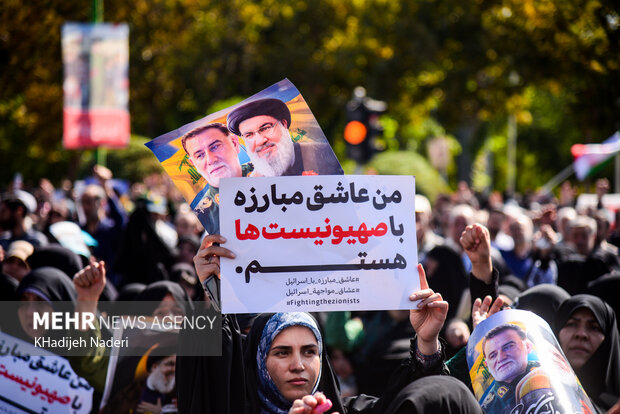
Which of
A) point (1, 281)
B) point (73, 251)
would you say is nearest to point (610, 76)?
point (73, 251)

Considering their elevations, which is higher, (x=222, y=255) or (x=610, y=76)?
(x=610, y=76)

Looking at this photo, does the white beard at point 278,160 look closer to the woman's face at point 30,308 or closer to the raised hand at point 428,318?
the raised hand at point 428,318

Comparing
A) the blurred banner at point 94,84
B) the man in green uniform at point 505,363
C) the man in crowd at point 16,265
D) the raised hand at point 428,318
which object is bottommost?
the man in green uniform at point 505,363

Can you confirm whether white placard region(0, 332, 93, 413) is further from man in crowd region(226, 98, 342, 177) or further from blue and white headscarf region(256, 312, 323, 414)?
man in crowd region(226, 98, 342, 177)

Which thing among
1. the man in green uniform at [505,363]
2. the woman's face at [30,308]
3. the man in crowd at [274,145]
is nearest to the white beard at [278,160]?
the man in crowd at [274,145]

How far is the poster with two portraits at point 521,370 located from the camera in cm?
281

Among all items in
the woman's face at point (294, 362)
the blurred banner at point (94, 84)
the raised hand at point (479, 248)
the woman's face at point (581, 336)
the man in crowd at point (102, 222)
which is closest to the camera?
the woman's face at point (294, 362)

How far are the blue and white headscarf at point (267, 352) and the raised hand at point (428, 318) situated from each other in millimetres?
439

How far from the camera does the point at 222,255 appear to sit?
3.28 metres

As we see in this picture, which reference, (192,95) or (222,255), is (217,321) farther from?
(192,95)

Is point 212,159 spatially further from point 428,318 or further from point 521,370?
point 521,370

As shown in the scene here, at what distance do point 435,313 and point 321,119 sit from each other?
27.7m

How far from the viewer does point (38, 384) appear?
4262mm

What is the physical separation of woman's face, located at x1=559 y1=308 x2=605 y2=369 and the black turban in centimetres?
203
